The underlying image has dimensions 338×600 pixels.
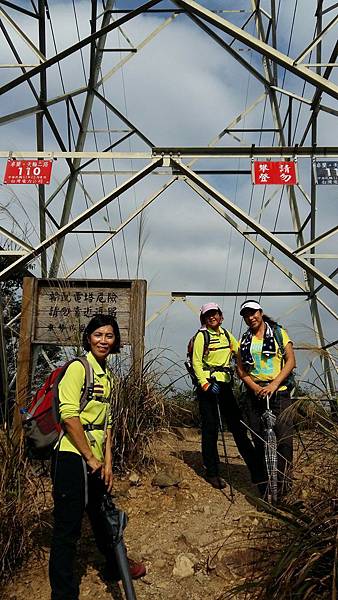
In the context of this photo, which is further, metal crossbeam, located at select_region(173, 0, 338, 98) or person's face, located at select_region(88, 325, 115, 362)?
metal crossbeam, located at select_region(173, 0, 338, 98)

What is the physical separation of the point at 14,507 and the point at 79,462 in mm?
702

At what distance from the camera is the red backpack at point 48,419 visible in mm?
3203

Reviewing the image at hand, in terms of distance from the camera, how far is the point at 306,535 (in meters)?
2.40

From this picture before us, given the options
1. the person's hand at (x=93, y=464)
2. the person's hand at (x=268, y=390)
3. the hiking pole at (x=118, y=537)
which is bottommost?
the hiking pole at (x=118, y=537)

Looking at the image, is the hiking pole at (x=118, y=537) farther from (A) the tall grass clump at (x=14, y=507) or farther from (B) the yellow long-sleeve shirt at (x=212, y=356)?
(B) the yellow long-sleeve shirt at (x=212, y=356)

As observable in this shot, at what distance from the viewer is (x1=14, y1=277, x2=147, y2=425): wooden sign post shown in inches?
202

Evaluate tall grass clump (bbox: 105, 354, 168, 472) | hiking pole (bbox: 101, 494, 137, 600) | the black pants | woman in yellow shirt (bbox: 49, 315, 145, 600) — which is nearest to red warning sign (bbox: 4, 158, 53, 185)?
tall grass clump (bbox: 105, 354, 168, 472)

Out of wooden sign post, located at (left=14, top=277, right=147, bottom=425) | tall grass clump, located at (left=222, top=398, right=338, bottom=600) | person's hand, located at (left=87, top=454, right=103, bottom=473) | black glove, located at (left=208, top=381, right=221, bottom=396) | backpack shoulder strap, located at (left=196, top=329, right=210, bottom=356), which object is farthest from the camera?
wooden sign post, located at (left=14, top=277, right=147, bottom=425)

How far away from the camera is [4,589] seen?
342cm

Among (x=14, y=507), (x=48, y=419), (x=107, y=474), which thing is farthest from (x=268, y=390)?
(x=14, y=507)

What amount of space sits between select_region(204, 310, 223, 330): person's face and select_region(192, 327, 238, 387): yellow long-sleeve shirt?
6cm

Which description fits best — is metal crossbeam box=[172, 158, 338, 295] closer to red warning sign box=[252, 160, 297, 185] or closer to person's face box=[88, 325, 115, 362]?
red warning sign box=[252, 160, 297, 185]

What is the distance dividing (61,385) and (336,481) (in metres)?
1.58

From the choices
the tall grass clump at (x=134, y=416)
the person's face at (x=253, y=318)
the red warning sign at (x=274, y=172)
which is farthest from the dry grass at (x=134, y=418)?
the red warning sign at (x=274, y=172)
